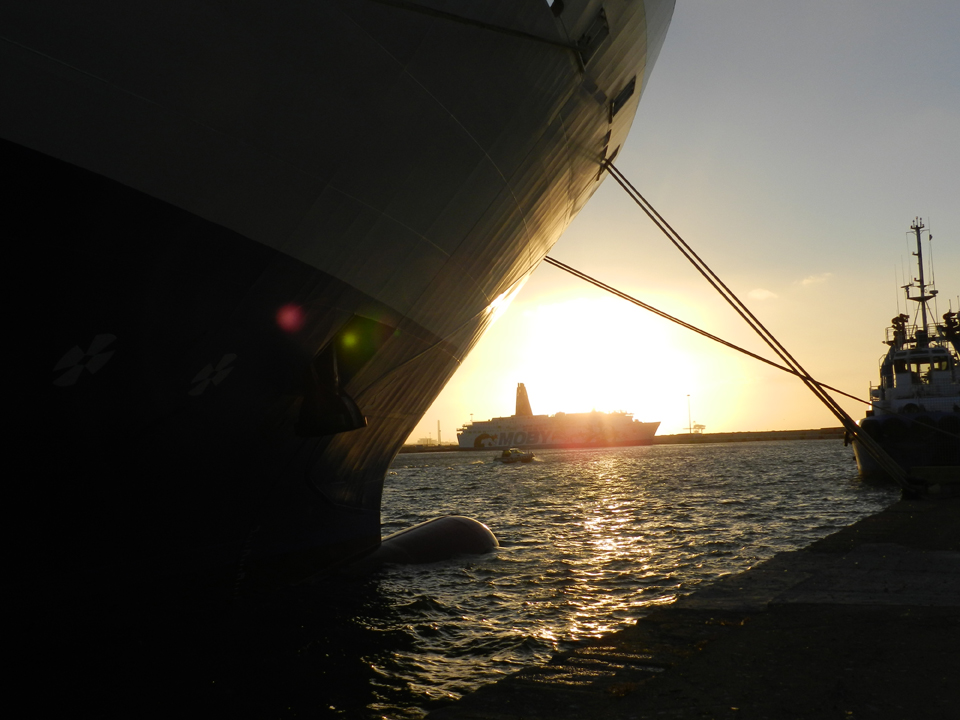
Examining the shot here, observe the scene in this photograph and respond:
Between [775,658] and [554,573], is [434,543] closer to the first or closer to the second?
[554,573]

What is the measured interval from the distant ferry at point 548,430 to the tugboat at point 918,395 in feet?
303

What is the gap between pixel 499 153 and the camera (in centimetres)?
716

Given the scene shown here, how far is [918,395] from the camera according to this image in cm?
3203

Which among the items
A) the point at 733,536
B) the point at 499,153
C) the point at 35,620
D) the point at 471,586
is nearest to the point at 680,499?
the point at 733,536

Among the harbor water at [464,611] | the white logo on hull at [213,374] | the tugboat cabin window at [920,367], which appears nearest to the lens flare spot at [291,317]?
the white logo on hull at [213,374]

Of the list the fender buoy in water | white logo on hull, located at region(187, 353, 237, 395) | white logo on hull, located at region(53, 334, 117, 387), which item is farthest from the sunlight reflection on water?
white logo on hull, located at region(53, 334, 117, 387)

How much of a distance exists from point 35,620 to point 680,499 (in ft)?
82.1

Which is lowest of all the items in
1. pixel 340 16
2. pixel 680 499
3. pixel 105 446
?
pixel 680 499

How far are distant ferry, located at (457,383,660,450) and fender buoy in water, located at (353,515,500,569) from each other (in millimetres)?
114013

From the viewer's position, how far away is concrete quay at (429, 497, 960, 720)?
11.6 feet

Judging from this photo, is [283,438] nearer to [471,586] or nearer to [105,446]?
[105,446]

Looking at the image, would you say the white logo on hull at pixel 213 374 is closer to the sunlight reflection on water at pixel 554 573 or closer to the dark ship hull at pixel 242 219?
the dark ship hull at pixel 242 219

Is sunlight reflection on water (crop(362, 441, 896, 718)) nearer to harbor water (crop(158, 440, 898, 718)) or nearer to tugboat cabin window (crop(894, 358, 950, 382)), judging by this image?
harbor water (crop(158, 440, 898, 718))

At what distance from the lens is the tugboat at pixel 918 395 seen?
1069 inches
